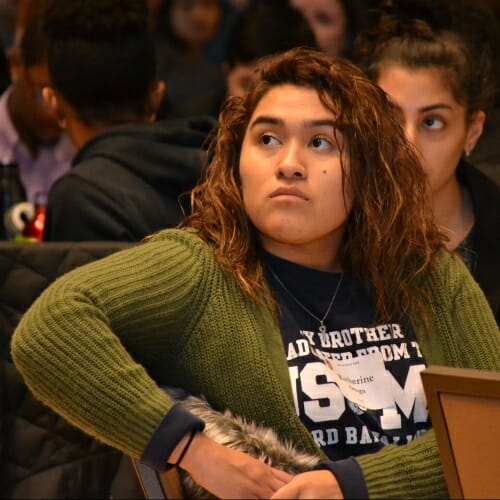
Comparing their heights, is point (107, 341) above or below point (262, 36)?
below

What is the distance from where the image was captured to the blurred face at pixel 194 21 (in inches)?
213

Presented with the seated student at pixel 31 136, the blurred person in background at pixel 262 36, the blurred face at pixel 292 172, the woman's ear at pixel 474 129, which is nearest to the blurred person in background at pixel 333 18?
the blurred person in background at pixel 262 36

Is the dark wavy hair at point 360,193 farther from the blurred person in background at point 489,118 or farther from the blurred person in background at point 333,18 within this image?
the blurred person in background at point 333,18

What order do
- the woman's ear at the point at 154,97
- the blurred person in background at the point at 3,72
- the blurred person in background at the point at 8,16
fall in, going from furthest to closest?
the blurred person in background at the point at 8,16 < the blurred person in background at the point at 3,72 < the woman's ear at the point at 154,97

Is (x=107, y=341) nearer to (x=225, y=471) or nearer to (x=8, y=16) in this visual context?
(x=225, y=471)

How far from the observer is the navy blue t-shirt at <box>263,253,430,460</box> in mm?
2096

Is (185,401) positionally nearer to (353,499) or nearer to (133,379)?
(133,379)

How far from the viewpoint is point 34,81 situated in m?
3.65

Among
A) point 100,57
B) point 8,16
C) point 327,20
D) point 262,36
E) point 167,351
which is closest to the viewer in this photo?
point 167,351

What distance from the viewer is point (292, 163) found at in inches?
84.2

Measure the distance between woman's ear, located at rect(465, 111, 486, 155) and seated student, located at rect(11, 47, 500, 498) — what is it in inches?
21.2

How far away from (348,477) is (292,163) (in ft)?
1.80

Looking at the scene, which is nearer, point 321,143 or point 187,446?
point 187,446

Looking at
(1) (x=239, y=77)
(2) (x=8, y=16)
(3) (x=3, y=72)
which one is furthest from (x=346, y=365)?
(2) (x=8, y=16)
